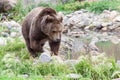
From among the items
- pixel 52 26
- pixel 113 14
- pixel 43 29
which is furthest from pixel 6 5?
pixel 52 26

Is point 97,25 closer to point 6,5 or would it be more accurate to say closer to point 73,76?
point 6,5

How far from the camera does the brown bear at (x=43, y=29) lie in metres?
7.77

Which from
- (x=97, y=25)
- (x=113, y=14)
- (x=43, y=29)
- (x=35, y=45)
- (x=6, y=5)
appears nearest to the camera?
(x=43, y=29)

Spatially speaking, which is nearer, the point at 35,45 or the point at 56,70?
the point at 56,70

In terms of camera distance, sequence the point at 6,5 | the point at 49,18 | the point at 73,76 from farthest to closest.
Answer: the point at 6,5, the point at 49,18, the point at 73,76

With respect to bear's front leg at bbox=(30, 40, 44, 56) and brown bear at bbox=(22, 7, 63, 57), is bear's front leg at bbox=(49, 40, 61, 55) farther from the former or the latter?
bear's front leg at bbox=(30, 40, 44, 56)

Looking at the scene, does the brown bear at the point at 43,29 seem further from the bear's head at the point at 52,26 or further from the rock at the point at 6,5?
the rock at the point at 6,5

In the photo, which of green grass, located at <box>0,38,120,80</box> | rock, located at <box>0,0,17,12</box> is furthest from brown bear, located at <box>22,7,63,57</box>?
rock, located at <box>0,0,17,12</box>

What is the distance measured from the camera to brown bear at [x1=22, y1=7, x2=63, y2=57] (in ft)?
25.5

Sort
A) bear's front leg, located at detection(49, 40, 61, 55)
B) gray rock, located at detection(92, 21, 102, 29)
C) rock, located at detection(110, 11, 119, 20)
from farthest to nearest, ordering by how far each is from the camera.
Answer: rock, located at detection(110, 11, 119, 20), gray rock, located at detection(92, 21, 102, 29), bear's front leg, located at detection(49, 40, 61, 55)

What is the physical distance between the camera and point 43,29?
25.8 feet

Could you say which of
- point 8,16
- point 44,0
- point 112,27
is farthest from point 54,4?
point 112,27

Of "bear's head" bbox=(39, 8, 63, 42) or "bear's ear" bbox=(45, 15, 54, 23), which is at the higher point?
"bear's ear" bbox=(45, 15, 54, 23)

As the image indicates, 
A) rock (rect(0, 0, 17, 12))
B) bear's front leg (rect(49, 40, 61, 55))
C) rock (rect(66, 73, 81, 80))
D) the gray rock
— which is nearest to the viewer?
rock (rect(66, 73, 81, 80))
